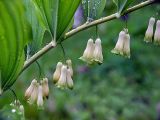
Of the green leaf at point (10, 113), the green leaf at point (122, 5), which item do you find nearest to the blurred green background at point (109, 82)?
the green leaf at point (122, 5)

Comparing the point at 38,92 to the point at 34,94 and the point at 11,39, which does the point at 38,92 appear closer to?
the point at 34,94

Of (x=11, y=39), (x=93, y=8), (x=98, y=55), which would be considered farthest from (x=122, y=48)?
(x=11, y=39)

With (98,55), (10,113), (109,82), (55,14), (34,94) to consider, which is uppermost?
(109,82)

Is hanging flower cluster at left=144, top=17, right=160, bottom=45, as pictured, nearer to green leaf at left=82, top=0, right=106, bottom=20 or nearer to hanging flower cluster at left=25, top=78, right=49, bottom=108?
green leaf at left=82, top=0, right=106, bottom=20

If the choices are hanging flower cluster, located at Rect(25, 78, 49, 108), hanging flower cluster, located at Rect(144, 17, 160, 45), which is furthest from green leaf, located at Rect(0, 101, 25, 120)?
hanging flower cluster, located at Rect(144, 17, 160, 45)

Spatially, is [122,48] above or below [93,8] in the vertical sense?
below

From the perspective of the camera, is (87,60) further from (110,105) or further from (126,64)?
(126,64)

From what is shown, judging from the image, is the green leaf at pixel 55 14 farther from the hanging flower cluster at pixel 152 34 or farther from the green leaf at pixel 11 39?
the hanging flower cluster at pixel 152 34
